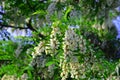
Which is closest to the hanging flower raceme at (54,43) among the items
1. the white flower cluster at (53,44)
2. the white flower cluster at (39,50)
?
the white flower cluster at (53,44)

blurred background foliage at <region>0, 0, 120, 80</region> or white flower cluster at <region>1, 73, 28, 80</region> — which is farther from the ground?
blurred background foliage at <region>0, 0, 120, 80</region>

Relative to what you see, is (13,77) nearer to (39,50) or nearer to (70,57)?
(39,50)

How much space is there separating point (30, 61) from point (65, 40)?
129cm

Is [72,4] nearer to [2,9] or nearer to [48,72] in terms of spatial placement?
[48,72]

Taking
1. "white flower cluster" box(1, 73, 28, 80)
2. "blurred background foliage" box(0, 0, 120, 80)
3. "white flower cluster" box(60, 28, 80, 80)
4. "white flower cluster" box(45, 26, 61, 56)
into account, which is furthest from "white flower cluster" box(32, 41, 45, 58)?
"white flower cluster" box(1, 73, 28, 80)

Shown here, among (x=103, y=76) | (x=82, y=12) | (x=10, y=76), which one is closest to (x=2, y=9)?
(x=82, y=12)

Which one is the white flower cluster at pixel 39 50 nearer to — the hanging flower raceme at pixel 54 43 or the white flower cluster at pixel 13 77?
the hanging flower raceme at pixel 54 43

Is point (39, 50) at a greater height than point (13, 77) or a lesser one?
greater

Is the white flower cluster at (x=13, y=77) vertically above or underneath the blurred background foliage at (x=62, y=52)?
underneath

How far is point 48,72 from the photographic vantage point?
721cm

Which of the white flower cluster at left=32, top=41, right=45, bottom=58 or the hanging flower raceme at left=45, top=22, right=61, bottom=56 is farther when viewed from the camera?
the white flower cluster at left=32, top=41, right=45, bottom=58

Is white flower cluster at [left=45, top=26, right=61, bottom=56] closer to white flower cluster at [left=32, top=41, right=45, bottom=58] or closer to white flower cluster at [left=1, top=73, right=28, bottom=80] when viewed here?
white flower cluster at [left=32, top=41, right=45, bottom=58]

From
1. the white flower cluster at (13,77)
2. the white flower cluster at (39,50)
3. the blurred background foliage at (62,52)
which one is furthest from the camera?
the white flower cluster at (13,77)

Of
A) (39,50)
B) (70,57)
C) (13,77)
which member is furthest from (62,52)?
(13,77)
